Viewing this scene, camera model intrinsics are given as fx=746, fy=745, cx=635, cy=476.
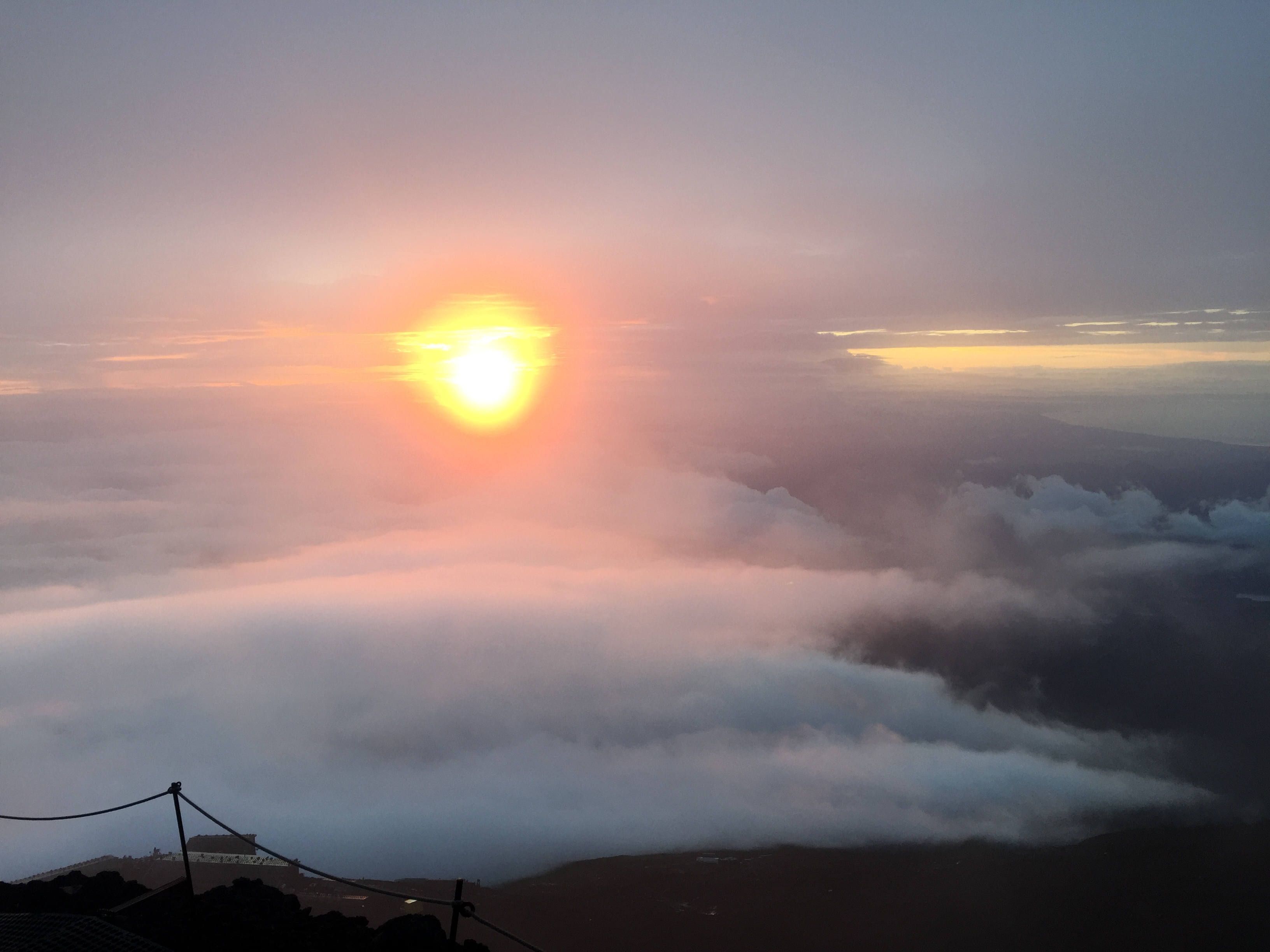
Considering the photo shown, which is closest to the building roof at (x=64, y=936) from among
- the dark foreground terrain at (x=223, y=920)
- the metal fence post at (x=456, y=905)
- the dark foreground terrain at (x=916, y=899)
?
the dark foreground terrain at (x=223, y=920)

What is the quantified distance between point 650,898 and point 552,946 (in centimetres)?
1477

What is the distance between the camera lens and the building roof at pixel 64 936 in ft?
42.2

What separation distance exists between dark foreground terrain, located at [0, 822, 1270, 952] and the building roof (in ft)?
106

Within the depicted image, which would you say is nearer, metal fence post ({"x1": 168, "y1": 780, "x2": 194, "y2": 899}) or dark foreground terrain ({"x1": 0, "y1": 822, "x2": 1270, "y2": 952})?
metal fence post ({"x1": 168, "y1": 780, "x2": 194, "y2": 899})

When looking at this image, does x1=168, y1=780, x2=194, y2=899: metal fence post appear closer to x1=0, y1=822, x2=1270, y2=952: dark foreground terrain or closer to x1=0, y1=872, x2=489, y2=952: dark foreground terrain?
x1=0, y1=872, x2=489, y2=952: dark foreground terrain

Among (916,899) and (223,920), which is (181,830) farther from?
(916,899)

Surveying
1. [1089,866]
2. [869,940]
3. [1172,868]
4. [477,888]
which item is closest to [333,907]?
[477,888]

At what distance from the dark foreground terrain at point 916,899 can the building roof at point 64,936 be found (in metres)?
32.4

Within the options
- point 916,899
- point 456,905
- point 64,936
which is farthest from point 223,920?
point 916,899

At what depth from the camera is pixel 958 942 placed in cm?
6406

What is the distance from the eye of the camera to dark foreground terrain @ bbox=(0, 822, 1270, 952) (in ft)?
194

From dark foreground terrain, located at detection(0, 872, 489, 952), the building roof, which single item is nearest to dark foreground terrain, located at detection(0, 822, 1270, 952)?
dark foreground terrain, located at detection(0, 872, 489, 952)

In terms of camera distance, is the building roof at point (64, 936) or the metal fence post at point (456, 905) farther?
the building roof at point (64, 936)

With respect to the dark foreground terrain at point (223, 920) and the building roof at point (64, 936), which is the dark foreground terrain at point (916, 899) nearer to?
the dark foreground terrain at point (223, 920)
